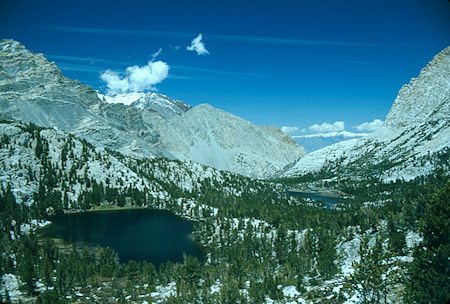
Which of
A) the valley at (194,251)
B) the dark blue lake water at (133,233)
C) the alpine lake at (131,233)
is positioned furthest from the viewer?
the dark blue lake water at (133,233)

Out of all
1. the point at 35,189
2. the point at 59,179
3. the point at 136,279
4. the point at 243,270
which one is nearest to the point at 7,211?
the point at 35,189

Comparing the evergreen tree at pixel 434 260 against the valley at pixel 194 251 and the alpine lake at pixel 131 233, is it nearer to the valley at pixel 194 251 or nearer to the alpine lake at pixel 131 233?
the valley at pixel 194 251

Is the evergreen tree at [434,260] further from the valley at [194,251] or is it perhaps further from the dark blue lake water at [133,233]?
the dark blue lake water at [133,233]

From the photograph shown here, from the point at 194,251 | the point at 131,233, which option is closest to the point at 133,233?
the point at 131,233

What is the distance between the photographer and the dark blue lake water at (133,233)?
282 feet

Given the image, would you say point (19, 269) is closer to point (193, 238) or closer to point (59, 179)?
point (193, 238)

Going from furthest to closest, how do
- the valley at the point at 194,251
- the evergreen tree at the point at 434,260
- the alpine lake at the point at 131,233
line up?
the alpine lake at the point at 131,233, the valley at the point at 194,251, the evergreen tree at the point at 434,260

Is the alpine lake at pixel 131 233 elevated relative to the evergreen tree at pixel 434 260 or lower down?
lower down

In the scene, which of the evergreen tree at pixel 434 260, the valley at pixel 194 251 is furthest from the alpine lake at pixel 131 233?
the evergreen tree at pixel 434 260

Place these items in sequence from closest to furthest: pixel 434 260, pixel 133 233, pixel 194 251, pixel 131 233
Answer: pixel 434 260, pixel 194 251, pixel 131 233, pixel 133 233

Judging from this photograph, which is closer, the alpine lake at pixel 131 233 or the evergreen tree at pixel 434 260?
the evergreen tree at pixel 434 260

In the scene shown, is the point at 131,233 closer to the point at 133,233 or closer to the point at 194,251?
Answer: the point at 133,233

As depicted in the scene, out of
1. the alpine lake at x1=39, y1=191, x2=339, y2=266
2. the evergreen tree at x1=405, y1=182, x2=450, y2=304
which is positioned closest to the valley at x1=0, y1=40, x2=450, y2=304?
Answer: the evergreen tree at x1=405, y1=182, x2=450, y2=304

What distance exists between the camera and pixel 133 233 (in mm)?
108375
